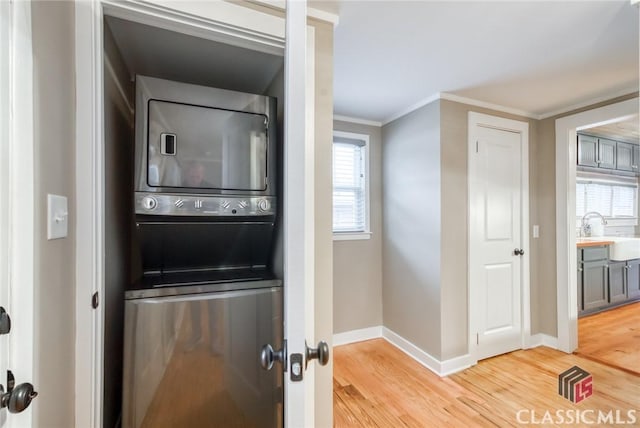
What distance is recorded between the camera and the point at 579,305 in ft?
10.7

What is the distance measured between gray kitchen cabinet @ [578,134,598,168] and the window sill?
2682 millimetres

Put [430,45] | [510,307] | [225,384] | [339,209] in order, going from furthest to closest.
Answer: [339,209] → [510,307] → [430,45] → [225,384]

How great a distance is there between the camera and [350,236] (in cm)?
283

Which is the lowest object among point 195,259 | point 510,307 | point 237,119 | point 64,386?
point 510,307

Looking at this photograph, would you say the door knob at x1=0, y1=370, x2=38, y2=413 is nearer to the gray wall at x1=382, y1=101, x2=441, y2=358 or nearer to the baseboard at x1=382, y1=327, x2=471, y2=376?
the gray wall at x1=382, y1=101, x2=441, y2=358

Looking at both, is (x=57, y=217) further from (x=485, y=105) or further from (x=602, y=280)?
(x=602, y=280)

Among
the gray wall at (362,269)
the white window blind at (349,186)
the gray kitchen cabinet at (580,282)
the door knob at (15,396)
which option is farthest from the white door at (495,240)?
the door knob at (15,396)

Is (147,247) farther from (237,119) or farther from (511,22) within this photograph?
(511,22)

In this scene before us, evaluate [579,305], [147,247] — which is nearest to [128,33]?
[147,247]

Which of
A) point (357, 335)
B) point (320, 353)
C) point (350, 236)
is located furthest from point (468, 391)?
point (320, 353)

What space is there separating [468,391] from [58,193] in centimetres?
259

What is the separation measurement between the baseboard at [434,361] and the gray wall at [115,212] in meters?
2.17

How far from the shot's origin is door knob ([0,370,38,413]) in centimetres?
60

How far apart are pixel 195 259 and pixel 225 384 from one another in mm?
653
